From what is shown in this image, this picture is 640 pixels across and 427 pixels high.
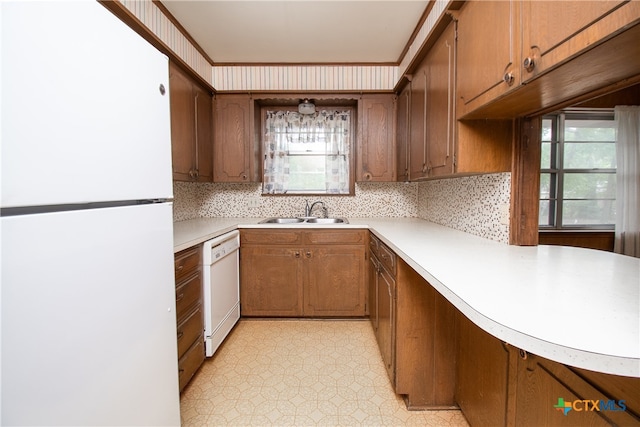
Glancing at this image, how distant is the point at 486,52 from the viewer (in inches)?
48.4

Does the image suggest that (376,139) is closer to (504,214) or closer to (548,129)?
(504,214)

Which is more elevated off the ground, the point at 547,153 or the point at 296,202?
the point at 547,153

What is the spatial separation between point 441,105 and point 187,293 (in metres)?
1.90

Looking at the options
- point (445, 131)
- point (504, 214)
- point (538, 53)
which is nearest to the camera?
point (538, 53)

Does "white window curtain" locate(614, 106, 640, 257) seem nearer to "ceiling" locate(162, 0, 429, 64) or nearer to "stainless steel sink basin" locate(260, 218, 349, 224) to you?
"ceiling" locate(162, 0, 429, 64)

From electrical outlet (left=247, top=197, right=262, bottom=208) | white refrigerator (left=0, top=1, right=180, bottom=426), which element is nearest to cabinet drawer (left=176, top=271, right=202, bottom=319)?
white refrigerator (left=0, top=1, right=180, bottom=426)

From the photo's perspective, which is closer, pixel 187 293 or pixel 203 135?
pixel 187 293

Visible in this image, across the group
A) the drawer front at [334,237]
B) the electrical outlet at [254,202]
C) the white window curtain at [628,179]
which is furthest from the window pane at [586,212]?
the electrical outlet at [254,202]

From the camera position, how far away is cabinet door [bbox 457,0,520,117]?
1063mm

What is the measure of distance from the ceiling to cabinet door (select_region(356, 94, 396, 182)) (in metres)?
0.43

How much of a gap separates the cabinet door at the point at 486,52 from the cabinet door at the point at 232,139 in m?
2.02

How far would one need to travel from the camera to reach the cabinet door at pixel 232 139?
2.88m

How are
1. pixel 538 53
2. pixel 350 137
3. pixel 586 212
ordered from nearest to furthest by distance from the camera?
1. pixel 538 53
2. pixel 586 212
3. pixel 350 137

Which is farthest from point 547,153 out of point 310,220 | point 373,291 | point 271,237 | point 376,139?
point 271,237
